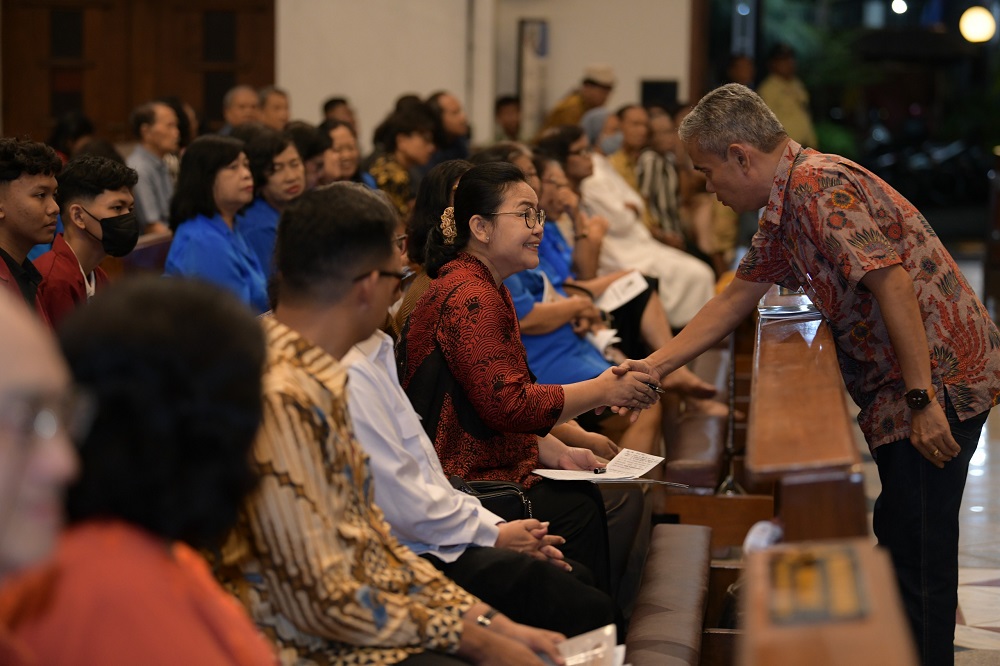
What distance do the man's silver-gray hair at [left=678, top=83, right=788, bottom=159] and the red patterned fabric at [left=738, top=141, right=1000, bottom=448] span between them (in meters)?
0.07

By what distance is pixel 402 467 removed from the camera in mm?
2357

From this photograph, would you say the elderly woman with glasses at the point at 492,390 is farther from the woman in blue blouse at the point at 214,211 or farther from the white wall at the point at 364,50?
the white wall at the point at 364,50

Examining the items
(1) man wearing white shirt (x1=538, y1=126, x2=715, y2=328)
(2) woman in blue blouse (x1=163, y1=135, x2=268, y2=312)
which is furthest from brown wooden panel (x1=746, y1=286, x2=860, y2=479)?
(1) man wearing white shirt (x1=538, y1=126, x2=715, y2=328)

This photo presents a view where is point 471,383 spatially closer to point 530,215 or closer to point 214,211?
point 530,215

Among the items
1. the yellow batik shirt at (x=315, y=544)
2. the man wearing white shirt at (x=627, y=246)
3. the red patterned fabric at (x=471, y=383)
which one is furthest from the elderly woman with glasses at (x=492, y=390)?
the man wearing white shirt at (x=627, y=246)

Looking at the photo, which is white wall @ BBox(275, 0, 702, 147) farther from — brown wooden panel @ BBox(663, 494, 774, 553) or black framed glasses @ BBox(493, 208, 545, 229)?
black framed glasses @ BBox(493, 208, 545, 229)

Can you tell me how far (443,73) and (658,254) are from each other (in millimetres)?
4192

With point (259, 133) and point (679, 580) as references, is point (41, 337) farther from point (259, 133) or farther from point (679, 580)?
point (259, 133)

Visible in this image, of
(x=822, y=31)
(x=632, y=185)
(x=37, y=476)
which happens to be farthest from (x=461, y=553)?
(x=822, y=31)

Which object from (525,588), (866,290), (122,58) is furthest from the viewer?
(122,58)

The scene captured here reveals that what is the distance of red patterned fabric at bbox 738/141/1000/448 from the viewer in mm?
2682

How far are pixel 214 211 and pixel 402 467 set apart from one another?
2.39 m

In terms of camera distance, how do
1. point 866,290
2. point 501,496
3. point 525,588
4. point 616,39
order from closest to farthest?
point 525,588 < point 866,290 < point 501,496 < point 616,39

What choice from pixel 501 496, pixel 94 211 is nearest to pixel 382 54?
pixel 94 211
